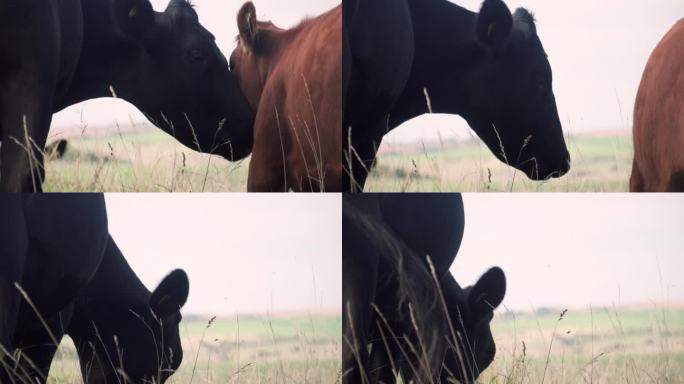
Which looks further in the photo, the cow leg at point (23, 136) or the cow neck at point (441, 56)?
the cow neck at point (441, 56)

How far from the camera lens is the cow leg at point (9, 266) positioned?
14.7ft

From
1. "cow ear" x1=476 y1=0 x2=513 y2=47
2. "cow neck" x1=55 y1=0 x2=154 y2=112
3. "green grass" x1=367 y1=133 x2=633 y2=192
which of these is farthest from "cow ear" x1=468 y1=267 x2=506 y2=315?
"cow neck" x1=55 y1=0 x2=154 y2=112

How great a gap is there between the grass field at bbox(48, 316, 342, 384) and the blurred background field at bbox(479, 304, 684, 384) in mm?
663

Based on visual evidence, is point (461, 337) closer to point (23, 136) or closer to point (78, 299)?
point (78, 299)

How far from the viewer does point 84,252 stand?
462cm

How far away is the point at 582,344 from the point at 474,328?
45 cm

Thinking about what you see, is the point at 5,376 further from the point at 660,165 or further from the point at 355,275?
the point at 660,165

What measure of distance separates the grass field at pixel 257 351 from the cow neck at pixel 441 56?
96 cm

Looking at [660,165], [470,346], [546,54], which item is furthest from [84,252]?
[660,165]

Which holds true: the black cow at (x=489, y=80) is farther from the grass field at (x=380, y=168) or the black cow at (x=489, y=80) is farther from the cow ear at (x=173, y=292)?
the cow ear at (x=173, y=292)

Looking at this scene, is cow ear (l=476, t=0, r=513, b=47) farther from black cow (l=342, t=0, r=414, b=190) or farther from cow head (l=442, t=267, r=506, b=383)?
cow head (l=442, t=267, r=506, b=383)

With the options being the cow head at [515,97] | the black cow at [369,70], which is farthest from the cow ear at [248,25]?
the cow head at [515,97]

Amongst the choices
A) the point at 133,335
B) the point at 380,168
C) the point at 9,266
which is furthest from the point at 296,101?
the point at 9,266

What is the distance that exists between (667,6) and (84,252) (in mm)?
2549
